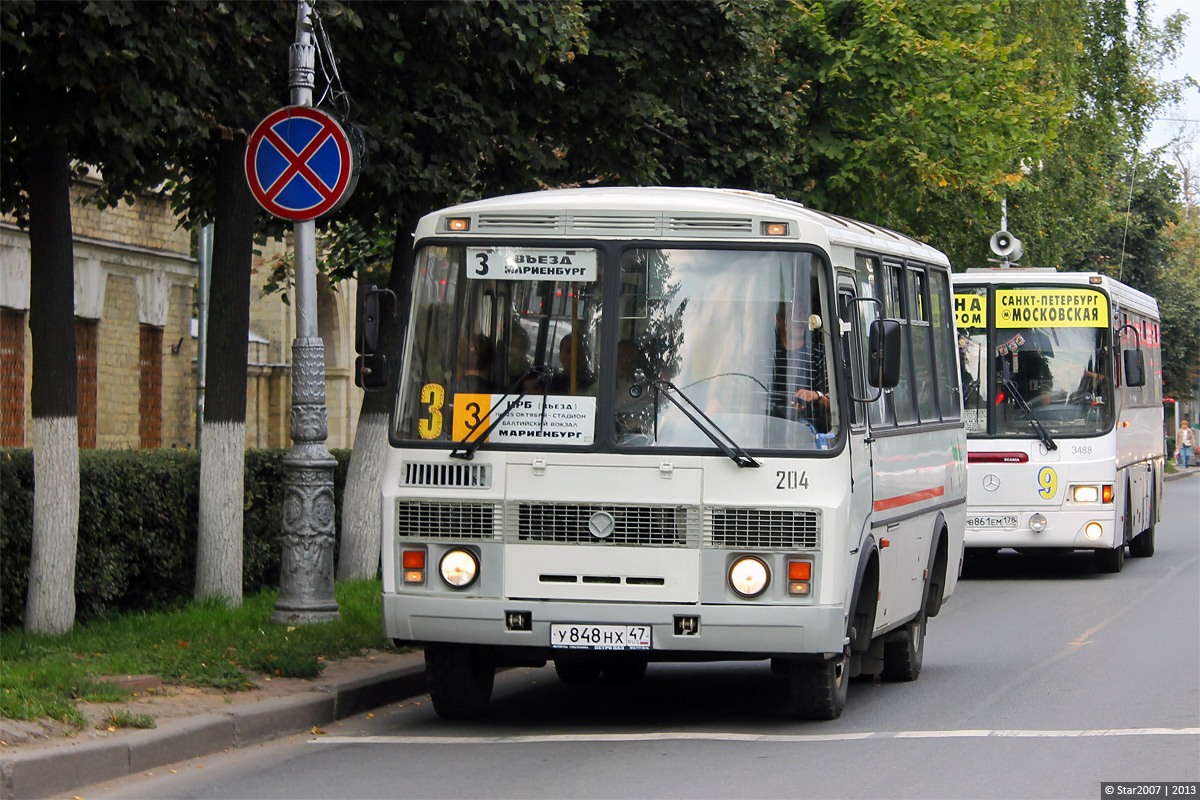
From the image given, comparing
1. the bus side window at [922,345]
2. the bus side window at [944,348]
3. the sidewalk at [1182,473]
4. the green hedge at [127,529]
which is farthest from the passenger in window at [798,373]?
the sidewalk at [1182,473]

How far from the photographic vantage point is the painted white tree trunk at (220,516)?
13.9 m

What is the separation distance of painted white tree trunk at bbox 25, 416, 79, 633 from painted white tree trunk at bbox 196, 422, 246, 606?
1.72 meters

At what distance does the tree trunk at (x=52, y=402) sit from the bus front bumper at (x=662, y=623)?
12.2 ft

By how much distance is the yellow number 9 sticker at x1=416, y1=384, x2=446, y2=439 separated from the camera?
9672mm

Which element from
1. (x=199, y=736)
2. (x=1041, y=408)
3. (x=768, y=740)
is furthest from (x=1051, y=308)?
(x=199, y=736)

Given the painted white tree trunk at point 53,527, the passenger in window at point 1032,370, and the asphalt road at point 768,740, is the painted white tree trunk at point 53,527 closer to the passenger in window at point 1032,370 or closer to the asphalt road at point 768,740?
the asphalt road at point 768,740

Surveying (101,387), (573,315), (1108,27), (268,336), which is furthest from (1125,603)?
(1108,27)

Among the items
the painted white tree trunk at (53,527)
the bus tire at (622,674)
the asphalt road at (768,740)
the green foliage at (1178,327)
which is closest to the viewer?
the asphalt road at (768,740)

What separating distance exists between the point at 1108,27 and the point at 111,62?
3441 cm

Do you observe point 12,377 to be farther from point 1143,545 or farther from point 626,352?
point 626,352

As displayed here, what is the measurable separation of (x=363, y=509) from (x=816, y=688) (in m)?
7.28

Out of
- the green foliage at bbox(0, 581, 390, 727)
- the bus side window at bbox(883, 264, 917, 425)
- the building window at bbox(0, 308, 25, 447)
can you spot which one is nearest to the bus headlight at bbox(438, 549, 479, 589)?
the green foliage at bbox(0, 581, 390, 727)

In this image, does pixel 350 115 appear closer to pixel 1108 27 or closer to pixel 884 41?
pixel 884 41

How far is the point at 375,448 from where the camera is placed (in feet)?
54.4
